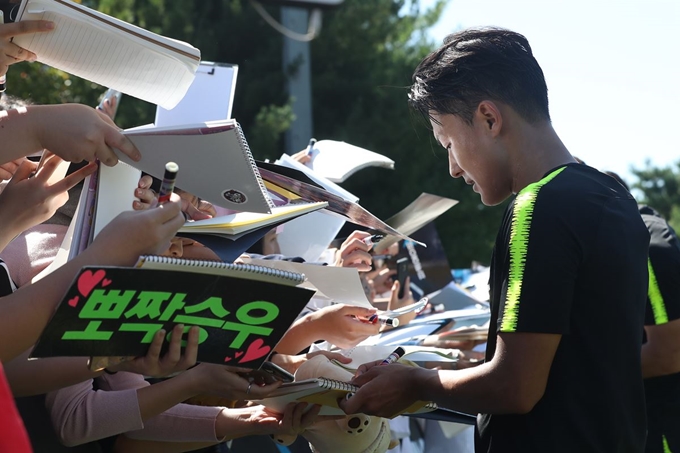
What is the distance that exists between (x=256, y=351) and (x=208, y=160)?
425 millimetres

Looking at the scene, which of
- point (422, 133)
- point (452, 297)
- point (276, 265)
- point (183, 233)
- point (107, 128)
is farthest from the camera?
point (422, 133)

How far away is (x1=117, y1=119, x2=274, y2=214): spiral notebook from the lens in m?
1.87

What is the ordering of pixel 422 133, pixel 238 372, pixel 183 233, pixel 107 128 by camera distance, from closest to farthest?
1. pixel 107 128
2. pixel 183 233
3. pixel 238 372
4. pixel 422 133

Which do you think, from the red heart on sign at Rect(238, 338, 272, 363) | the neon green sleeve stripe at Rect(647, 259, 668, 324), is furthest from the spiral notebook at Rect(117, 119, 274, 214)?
the neon green sleeve stripe at Rect(647, 259, 668, 324)

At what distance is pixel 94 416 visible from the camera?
2.19m

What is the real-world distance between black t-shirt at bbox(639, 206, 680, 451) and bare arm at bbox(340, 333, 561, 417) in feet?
4.90

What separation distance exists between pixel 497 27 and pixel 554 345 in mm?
859

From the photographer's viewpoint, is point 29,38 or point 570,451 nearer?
point 29,38

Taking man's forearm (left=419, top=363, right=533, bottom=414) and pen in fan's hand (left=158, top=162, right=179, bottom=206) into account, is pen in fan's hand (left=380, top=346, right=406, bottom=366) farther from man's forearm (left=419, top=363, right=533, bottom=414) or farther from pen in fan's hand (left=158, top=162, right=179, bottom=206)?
pen in fan's hand (left=158, top=162, right=179, bottom=206)

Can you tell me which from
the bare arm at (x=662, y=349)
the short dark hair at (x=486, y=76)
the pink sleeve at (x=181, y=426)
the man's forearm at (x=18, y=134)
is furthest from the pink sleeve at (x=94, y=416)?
the bare arm at (x=662, y=349)

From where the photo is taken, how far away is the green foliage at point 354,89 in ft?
44.6

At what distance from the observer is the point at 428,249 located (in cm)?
463

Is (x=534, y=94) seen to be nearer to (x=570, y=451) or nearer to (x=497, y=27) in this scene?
(x=497, y=27)

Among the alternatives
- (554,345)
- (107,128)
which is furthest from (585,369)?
(107,128)
